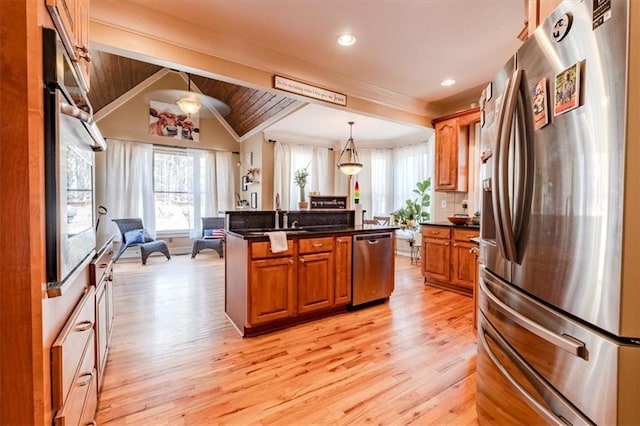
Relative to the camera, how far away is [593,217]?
2.54 feet

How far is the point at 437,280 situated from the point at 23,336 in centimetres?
431

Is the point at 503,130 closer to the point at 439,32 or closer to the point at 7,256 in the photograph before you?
the point at 7,256

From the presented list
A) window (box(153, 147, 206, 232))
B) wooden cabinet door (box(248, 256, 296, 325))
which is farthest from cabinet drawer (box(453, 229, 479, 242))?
window (box(153, 147, 206, 232))

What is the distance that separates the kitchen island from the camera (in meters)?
2.59

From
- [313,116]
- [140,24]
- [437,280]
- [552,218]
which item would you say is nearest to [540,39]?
[552,218]

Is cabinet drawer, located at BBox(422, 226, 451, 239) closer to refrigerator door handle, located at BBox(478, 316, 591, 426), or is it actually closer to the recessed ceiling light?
the recessed ceiling light

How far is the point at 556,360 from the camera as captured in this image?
2.93 feet

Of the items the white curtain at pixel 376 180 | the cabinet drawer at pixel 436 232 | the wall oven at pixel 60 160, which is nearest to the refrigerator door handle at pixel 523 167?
the wall oven at pixel 60 160

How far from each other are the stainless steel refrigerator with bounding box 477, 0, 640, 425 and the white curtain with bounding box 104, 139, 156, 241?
7135mm

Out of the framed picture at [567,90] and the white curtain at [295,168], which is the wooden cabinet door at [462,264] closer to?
the framed picture at [567,90]

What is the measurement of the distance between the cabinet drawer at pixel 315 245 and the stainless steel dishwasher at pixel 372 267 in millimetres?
347

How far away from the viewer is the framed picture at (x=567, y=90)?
0.82 metres

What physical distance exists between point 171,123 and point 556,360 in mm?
7866

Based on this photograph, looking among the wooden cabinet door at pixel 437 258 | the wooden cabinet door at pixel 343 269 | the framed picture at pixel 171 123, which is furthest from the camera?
the framed picture at pixel 171 123
